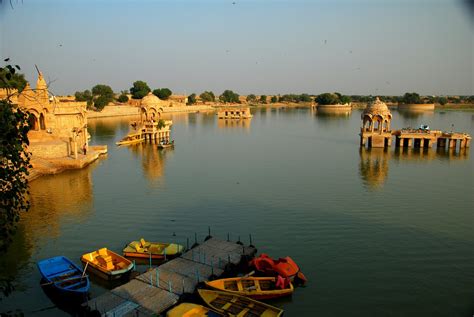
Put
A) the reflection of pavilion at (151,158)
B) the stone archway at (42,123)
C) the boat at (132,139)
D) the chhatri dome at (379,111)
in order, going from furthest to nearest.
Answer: the boat at (132,139) → the chhatri dome at (379,111) → the stone archway at (42,123) → the reflection of pavilion at (151,158)

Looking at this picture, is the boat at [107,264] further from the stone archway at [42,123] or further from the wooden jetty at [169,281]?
the stone archway at [42,123]

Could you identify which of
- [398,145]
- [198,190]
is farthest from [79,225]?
[398,145]

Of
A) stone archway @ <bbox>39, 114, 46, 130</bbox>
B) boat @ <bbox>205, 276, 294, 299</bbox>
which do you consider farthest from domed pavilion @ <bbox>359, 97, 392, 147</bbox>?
boat @ <bbox>205, 276, 294, 299</bbox>

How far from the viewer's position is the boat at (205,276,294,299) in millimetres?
12055

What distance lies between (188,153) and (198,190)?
15.6 metres

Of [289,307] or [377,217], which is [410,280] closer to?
[289,307]

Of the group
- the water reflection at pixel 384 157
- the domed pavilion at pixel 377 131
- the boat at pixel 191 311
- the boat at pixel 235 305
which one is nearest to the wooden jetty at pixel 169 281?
the boat at pixel 191 311

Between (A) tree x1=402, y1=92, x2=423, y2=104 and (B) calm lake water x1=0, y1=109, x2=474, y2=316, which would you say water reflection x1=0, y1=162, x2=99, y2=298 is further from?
(A) tree x1=402, y1=92, x2=423, y2=104

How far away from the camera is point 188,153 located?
1593 inches

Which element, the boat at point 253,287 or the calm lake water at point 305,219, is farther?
the calm lake water at point 305,219

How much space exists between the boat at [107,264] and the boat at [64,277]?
60 cm

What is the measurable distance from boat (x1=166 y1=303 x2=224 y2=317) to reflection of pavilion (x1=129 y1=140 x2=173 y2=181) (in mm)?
18424

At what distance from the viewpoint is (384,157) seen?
3747 centimetres

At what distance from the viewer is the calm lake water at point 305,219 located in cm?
1303
